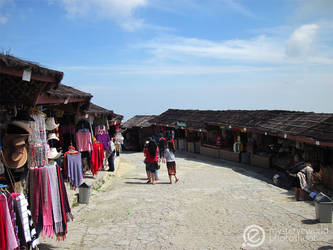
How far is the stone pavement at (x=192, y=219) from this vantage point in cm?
658

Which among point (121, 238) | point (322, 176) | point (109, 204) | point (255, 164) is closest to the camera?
point (121, 238)

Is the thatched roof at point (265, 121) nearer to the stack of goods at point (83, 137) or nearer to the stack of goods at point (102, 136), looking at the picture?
the stack of goods at point (102, 136)

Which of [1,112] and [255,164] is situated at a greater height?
[1,112]

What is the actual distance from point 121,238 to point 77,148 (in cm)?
502

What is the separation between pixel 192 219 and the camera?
8.16 metres

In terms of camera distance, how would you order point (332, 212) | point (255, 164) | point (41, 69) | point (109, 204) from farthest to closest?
point (255, 164) < point (109, 204) < point (332, 212) < point (41, 69)

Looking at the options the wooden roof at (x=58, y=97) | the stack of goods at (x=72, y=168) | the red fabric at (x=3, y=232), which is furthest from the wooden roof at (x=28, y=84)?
the stack of goods at (x=72, y=168)

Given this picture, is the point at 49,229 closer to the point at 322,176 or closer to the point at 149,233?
the point at 149,233

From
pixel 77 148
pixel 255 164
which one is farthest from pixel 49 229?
pixel 255 164

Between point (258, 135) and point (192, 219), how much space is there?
11.3m

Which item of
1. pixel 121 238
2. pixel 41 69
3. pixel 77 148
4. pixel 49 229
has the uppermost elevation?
pixel 41 69

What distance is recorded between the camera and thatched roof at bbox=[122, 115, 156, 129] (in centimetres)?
3092

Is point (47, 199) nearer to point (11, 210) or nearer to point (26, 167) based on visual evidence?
point (26, 167)

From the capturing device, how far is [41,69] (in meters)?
4.70
